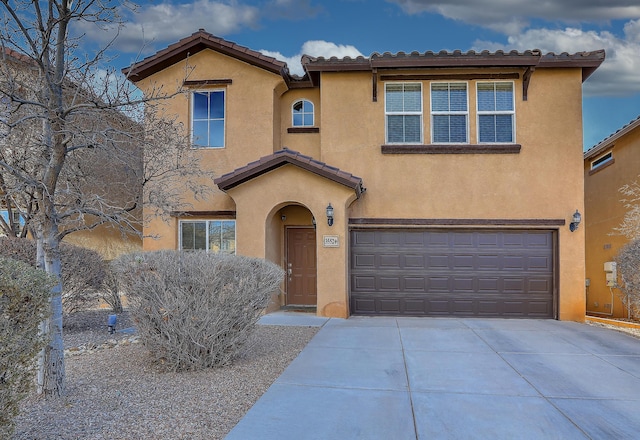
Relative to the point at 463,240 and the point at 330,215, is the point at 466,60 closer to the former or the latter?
the point at 463,240

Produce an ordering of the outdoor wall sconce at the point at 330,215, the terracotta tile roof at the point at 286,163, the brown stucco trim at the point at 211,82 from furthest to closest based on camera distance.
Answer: the brown stucco trim at the point at 211,82, the outdoor wall sconce at the point at 330,215, the terracotta tile roof at the point at 286,163

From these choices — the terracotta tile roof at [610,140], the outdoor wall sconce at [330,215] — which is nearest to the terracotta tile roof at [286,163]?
the outdoor wall sconce at [330,215]

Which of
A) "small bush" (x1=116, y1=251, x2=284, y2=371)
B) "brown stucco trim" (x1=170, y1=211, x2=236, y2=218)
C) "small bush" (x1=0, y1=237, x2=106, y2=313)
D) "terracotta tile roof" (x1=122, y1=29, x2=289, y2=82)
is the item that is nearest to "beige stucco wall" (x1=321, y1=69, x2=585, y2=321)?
"terracotta tile roof" (x1=122, y1=29, x2=289, y2=82)

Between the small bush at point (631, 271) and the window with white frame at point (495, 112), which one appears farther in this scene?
the window with white frame at point (495, 112)

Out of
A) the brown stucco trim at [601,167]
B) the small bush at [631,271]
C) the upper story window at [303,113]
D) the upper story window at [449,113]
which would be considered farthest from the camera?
the brown stucco trim at [601,167]

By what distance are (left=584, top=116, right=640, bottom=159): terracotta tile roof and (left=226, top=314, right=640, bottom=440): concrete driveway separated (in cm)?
849

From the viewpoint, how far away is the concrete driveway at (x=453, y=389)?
466cm

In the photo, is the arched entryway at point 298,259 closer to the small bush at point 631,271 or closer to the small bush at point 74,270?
the small bush at point 74,270

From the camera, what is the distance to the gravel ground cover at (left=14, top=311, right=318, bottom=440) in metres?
4.46

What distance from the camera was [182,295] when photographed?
21.1ft

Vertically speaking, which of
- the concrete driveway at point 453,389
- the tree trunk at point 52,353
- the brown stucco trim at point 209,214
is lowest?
the concrete driveway at point 453,389

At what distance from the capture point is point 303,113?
535 inches

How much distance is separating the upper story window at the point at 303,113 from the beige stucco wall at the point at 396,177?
2.83ft

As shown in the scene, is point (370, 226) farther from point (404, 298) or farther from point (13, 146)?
point (13, 146)
